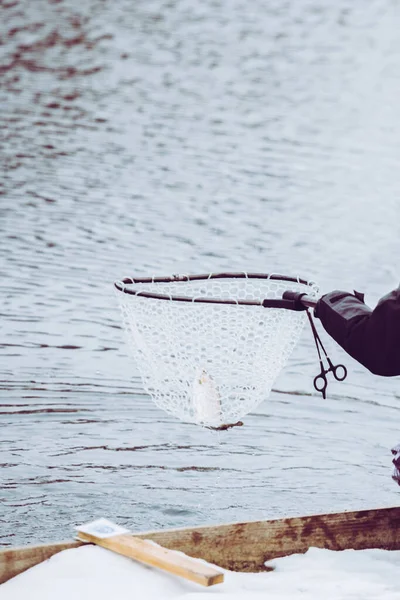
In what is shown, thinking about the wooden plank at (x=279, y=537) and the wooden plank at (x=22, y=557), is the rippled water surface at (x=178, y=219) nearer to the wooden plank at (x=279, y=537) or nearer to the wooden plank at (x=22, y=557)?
the wooden plank at (x=279, y=537)

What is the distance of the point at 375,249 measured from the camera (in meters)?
12.9

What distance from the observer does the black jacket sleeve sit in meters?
4.24

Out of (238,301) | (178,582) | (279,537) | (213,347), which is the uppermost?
(238,301)

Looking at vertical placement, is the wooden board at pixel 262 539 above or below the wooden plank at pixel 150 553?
below

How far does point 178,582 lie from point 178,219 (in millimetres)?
9658

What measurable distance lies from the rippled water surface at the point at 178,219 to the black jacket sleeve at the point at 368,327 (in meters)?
2.00

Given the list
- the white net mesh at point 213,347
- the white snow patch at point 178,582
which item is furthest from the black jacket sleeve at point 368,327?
the white snow patch at point 178,582

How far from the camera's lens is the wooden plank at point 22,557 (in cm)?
429

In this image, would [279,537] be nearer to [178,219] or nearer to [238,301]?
[238,301]

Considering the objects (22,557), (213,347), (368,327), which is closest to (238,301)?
(213,347)

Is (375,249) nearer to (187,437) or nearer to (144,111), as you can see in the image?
(187,437)

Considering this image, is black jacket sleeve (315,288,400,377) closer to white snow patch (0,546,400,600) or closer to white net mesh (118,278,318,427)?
white net mesh (118,278,318,427)

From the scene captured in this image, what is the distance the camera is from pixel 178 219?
13.7m

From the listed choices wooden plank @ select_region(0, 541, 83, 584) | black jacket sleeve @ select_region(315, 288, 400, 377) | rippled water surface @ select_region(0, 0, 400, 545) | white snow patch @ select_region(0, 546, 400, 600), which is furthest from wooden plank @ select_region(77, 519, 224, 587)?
rippled water surface @ select_region(0, 0, 400, 545)
